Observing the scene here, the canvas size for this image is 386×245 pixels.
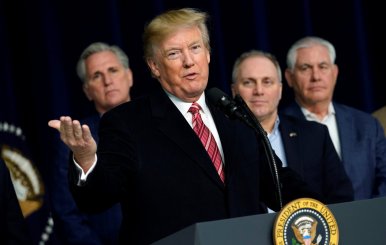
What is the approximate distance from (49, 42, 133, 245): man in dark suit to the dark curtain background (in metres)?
0.26

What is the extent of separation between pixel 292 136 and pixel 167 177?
1.44 metres

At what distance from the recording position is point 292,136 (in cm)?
392

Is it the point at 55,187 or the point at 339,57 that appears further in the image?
the point at 339,57

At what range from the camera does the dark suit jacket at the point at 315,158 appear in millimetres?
3729

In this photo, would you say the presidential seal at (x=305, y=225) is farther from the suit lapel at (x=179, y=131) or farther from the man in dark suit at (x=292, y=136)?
the man in dark suit at (x=292, y=136)

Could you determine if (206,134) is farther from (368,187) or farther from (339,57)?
(339,57)

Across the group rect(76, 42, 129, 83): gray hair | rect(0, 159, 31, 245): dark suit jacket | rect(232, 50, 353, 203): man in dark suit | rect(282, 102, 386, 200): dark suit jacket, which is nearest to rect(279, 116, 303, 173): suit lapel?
rect(232, 50, 353, 203): man in dark suit

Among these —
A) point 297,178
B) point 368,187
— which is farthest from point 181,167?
point 368,187

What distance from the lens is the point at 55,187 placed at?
12.8 feet

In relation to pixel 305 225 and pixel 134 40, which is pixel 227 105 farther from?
pixel 134 40

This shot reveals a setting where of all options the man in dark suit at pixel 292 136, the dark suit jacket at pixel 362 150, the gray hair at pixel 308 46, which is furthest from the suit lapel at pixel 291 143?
the gray hair at pixel 308 46

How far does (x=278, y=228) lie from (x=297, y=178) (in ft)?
2.03

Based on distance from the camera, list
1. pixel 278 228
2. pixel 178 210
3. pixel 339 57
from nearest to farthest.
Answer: pixel 278 228 < pixel 178 210 < pixel 339 57

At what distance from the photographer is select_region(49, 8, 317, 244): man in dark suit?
256 centimetres
